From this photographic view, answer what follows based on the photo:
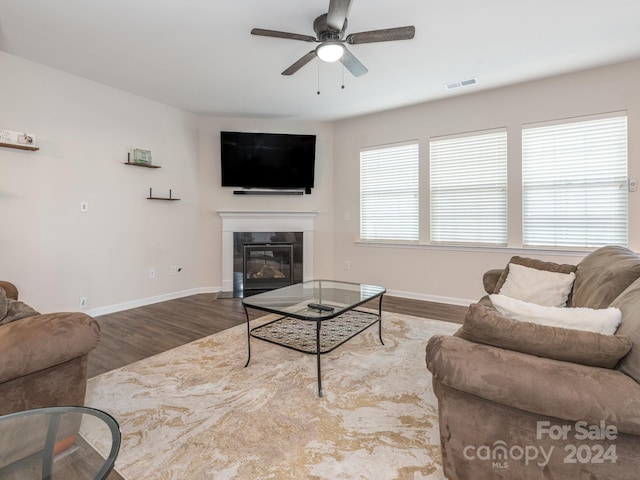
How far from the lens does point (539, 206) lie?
3.76m

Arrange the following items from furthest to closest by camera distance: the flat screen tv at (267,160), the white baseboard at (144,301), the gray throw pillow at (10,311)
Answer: the flat screen tv at (267,160)
the white baseboard at (144,301)
the gray throw pillow at (10,311)

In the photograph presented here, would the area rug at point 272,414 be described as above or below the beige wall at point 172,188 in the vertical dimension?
below

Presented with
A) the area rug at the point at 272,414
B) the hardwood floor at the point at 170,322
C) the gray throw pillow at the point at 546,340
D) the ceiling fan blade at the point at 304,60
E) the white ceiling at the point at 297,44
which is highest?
the white ceiling at the point at 297,44

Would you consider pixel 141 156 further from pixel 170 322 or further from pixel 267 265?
pixel 267 265

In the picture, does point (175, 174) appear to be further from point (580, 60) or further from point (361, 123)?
point (580, 60)

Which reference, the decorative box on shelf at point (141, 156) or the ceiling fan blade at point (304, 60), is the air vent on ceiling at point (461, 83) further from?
the decorative box on shelf at point (141, 156)

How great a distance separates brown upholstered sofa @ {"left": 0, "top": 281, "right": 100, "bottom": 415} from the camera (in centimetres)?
129

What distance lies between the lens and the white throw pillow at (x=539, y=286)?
7.50 ft

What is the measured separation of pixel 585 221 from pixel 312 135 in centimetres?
374

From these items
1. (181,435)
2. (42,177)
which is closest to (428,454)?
(181,435)

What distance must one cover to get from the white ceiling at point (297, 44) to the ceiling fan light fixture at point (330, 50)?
290mm

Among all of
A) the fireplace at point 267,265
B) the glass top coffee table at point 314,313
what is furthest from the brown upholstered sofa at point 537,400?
the fireplace at point 267,265

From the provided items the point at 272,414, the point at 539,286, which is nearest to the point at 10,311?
the point at 272,414

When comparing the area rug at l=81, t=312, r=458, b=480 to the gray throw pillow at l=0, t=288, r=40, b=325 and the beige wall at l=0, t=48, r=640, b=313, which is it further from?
the beige wall at l=0, t=48, r=640, b=313
